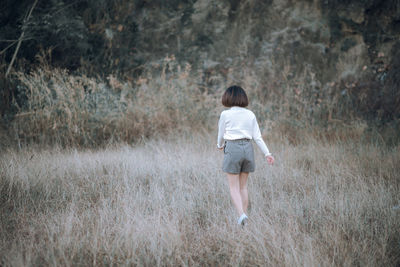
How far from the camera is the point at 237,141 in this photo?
2.68 meters

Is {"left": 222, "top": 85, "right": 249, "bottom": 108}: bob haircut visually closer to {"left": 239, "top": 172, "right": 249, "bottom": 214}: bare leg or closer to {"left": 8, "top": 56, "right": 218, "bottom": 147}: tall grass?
{"left": 239, "top": 172, "right": 249, "bottom": 214}: bare leg

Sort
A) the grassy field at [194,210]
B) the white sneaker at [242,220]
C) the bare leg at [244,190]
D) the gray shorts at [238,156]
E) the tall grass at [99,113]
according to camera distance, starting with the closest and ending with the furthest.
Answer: the grassy field at [194,210], the white sneaker at [242,220], the gray shorts at [238,156], the bare leg at [244,190], the tall grass at [99,113]

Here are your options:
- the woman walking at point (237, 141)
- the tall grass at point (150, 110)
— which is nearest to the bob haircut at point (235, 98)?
the woman walking at point (237, 141)

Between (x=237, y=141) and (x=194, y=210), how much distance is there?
2.73 feet

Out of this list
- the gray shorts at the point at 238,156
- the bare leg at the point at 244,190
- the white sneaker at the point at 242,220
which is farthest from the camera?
the bare leg at the point at 244,190

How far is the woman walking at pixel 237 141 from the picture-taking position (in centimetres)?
264

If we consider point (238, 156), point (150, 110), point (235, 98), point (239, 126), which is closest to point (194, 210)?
point (238, 156)

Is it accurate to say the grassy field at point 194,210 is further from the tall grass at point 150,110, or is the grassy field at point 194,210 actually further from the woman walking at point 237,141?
the tall grass at point 150,110

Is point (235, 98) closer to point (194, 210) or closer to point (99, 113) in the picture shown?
point (194, 210)

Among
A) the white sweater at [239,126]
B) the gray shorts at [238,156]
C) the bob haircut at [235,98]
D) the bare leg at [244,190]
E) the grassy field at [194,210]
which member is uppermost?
the bob haircut at [235,98]

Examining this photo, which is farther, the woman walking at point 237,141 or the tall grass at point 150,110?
the tall grass at point 150,110

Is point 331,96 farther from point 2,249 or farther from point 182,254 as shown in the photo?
point 2,249

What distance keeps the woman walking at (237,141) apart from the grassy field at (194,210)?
31 centimetres

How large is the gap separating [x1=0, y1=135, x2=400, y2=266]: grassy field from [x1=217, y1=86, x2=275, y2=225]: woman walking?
312 millimetres
